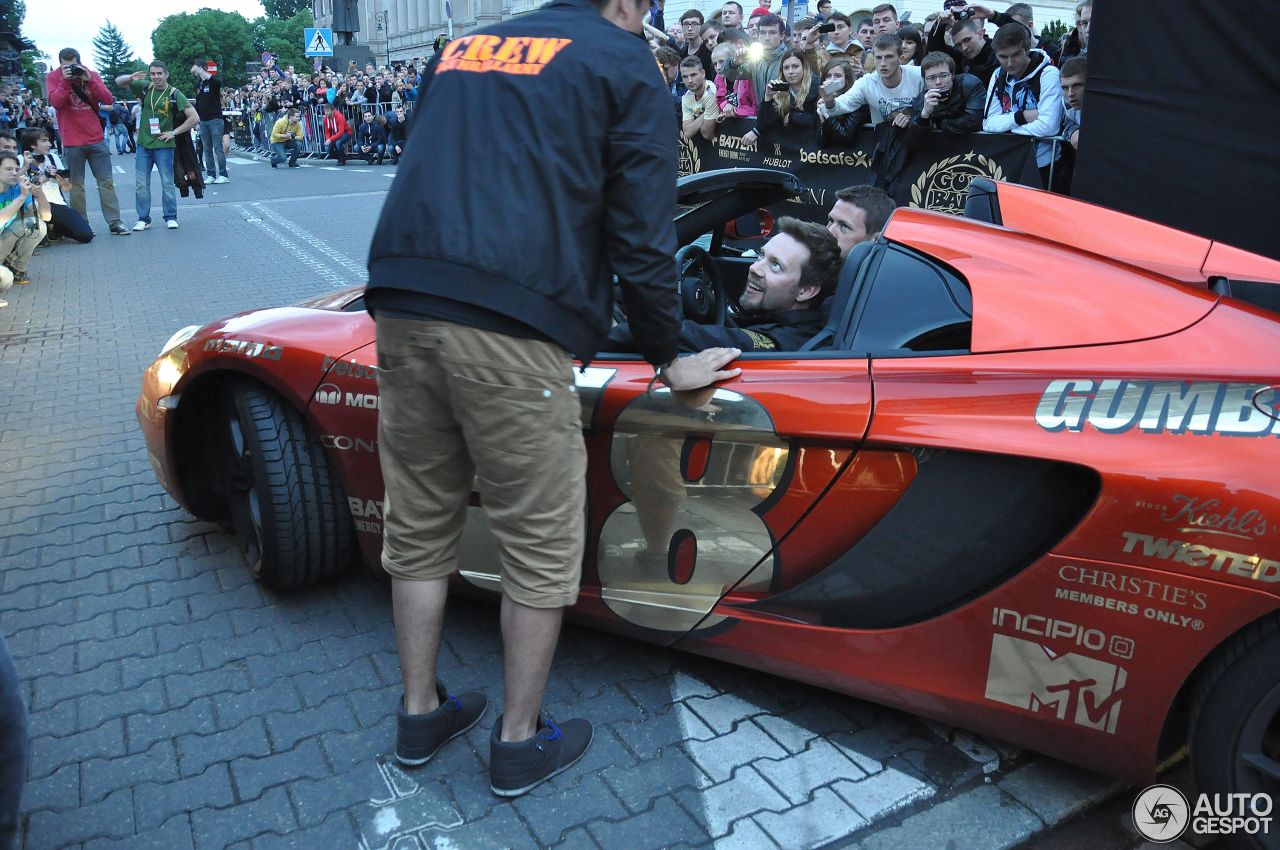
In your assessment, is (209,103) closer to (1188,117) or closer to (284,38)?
(1188,117)

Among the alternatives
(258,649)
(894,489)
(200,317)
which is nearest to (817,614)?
(894,489)

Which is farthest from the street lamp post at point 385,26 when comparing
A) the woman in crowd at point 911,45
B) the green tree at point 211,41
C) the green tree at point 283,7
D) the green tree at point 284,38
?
the woman in crowd at point 911,45

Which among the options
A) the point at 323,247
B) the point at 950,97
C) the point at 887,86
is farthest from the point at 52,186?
the point at 950,97

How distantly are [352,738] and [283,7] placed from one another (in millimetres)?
123744

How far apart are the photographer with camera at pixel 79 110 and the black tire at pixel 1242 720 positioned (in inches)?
413

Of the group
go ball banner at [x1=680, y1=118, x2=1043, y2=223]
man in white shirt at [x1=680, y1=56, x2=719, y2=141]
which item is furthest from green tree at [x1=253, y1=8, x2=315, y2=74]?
go ball banner at [x1=680, y1=118, x2=1043, y2=223]

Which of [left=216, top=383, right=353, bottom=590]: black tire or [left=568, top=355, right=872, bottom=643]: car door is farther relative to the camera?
[left=216, top=383, right=353, bottom=590]: black tire

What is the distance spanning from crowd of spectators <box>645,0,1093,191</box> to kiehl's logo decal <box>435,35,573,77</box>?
355 centimetres

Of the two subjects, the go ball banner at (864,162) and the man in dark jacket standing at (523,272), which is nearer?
the man in dark jacket standing at (523,272)

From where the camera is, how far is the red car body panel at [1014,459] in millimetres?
1739

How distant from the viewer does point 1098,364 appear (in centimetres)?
188

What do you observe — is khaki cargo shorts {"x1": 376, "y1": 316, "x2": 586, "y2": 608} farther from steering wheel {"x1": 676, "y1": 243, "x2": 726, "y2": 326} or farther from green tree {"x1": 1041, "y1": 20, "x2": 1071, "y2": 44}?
green tree {"x1": 1041, "y1": 20, "x2": 1071, "y2": 44}

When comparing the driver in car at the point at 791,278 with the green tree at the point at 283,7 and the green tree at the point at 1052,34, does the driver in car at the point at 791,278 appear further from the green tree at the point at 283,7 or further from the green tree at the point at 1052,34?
the green tree at the point at 283,7

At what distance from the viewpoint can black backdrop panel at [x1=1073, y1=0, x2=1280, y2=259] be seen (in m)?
4.30
